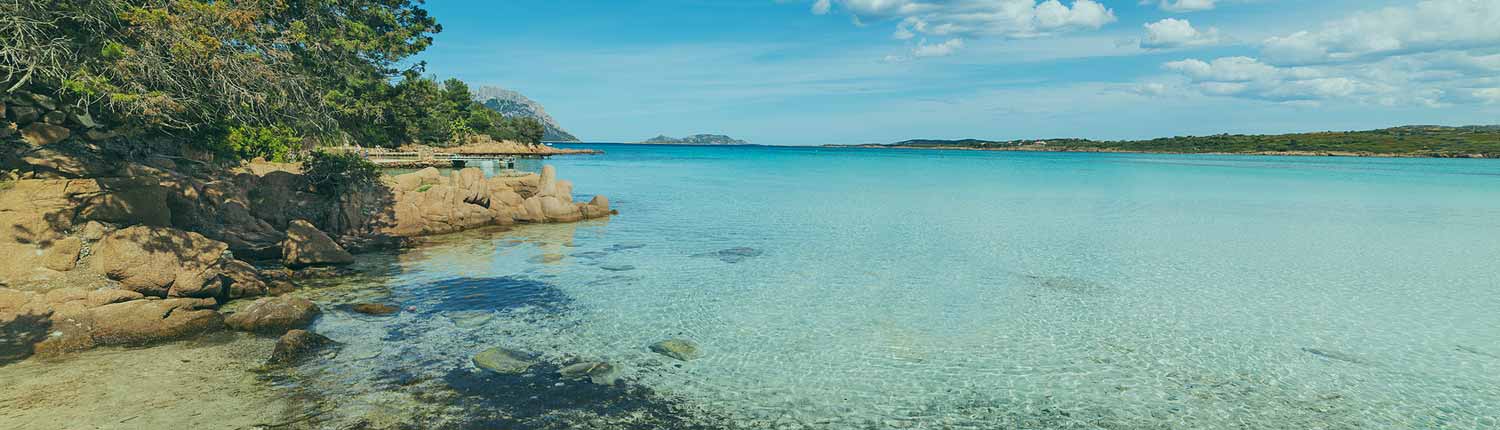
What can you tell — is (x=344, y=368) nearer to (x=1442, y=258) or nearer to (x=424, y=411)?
(x=424, y=411)

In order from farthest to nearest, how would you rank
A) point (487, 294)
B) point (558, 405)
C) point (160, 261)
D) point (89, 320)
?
point (487, 294) → point (160, 261) → point (89, 320) → point (558, 405)

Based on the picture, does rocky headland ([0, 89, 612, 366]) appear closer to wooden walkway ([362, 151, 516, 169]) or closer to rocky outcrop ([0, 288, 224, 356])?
rocky outcrop ([0, 288, 224, 356])

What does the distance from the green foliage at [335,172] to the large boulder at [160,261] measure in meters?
10.7

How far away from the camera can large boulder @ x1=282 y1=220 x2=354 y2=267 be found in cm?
→ 1719

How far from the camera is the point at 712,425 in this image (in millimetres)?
8727

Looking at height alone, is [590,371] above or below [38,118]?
below

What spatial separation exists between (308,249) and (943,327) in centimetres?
1498

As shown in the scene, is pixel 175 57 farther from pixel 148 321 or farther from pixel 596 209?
pixel 596 209

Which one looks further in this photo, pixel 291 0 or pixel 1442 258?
pixel 1442 258

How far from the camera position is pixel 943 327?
13422mm

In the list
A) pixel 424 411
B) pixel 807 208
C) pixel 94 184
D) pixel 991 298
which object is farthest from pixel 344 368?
pixel 807 208

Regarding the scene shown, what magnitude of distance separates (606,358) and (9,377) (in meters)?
7.68

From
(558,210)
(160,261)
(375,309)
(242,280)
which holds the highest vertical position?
(160,261)

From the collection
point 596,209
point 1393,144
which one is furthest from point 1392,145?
point 596,209
